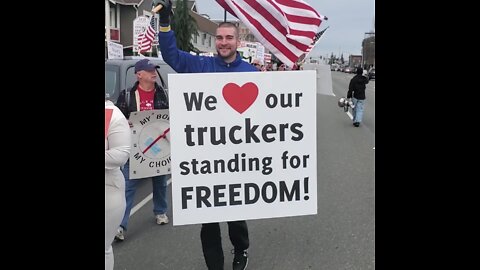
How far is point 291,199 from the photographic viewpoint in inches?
110

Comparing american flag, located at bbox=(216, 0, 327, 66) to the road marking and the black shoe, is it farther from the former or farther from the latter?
the road marking

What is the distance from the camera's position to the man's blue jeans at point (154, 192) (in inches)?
175

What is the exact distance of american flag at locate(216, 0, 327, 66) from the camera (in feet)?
10.5

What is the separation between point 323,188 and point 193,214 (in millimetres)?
3674

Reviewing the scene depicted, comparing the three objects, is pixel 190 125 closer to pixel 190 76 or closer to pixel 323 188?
pixel 190 76

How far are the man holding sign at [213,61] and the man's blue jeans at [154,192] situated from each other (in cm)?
139

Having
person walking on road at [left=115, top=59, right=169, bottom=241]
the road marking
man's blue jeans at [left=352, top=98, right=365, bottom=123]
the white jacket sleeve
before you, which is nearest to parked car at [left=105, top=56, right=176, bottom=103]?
the road marking

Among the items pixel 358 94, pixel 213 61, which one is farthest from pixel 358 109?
pixel 213 61

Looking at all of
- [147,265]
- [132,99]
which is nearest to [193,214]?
[147,265]

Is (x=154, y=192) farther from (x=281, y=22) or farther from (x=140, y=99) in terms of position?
(x=281, y=22)

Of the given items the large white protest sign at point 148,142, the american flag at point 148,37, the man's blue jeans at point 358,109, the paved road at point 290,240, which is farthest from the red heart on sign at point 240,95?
the american flag at point 148,37

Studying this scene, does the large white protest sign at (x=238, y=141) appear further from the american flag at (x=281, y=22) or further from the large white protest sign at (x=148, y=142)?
the large white protest sign at (x=148, y=142)

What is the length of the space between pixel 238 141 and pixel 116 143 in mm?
711

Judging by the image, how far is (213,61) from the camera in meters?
3.17
